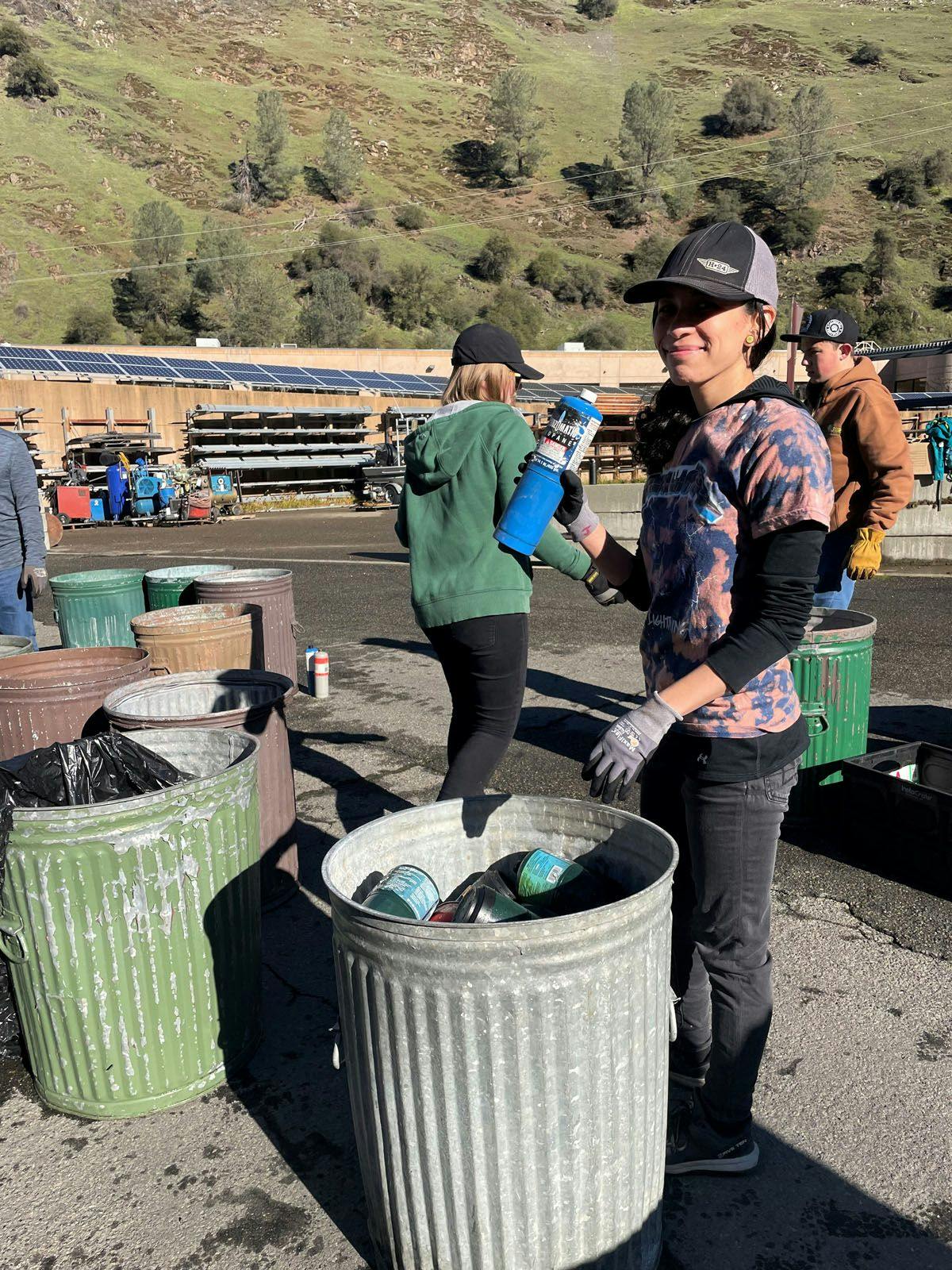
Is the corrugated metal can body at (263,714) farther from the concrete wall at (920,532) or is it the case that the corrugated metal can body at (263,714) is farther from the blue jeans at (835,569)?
the concrete wall at (920,532)

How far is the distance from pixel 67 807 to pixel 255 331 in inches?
2125

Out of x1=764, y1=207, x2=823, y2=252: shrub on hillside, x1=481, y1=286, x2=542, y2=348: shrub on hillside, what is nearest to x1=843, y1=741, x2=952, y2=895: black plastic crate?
x1=481, y1=286, x2=542, y2=348: shrub on hillside

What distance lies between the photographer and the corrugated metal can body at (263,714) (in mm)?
3424

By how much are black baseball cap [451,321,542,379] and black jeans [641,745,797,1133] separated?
164cm

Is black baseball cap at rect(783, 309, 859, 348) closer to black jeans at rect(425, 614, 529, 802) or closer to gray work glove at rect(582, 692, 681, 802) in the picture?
black jeans at rect(425, 614, 529, 802)

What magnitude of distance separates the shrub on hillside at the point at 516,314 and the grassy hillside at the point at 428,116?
179cm

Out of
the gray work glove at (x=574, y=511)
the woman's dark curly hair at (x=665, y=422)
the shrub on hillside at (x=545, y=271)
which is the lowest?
the gray work glove at (x=574, y=511)

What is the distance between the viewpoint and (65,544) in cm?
2030

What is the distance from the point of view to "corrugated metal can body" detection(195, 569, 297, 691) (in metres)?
5.19

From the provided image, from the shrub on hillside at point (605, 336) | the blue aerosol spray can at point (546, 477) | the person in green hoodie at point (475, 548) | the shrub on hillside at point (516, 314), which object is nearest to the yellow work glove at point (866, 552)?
the person in green hoodie at point (475, 548)

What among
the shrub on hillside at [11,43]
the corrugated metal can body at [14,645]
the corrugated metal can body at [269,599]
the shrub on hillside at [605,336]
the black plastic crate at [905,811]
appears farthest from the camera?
the shrub on hillside at [11,43]

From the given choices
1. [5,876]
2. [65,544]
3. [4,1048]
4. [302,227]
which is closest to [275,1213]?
[5,876]

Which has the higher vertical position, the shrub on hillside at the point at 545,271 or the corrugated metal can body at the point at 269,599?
the shrub on hillside at the point at 545,271

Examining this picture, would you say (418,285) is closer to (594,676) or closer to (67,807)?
(594,676)
